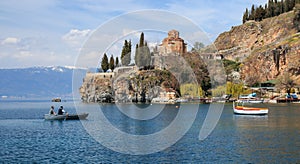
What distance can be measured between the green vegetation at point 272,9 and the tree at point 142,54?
245 ft

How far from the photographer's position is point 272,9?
167375 mm

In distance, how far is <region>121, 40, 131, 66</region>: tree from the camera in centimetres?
11531

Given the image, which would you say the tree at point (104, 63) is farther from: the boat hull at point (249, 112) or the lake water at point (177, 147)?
the lake water at point (177, 147)

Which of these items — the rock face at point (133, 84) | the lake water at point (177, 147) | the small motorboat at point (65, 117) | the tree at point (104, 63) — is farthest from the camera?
the tree at point (104, 63)

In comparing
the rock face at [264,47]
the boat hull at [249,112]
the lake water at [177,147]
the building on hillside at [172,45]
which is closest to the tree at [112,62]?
the building on hillside at [172,45]

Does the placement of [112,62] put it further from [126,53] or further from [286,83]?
[286,83]

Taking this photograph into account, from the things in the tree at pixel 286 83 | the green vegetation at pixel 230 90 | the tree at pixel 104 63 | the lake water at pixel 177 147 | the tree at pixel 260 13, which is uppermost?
the tree at pixel 260 13

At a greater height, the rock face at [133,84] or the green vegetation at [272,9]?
the green vegetation at [272,9]

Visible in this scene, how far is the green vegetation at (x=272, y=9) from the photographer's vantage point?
163375mm

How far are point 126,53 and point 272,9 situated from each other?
81.6 m

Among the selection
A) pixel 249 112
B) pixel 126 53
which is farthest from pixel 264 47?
pixel 249 112

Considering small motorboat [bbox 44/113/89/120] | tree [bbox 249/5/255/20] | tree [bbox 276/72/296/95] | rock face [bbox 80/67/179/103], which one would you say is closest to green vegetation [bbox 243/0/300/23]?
tree [bbox 249/5/255/20]

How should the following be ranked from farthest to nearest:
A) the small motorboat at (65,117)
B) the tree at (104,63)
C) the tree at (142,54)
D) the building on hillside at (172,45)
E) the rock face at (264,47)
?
the rock face at (264,47) → the building on hillside at (172,45) → the tree at (104,63) → the tree at (142,54) → the small motorboat at (65,117)

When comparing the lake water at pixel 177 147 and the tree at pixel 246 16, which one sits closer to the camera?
the lake water at pixel 177 147
